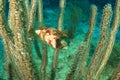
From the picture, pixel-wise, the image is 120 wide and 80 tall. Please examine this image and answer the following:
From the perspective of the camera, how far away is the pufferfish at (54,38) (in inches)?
Result: 91.0

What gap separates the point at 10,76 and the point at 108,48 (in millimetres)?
1343

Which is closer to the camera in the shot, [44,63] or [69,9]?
[44,63]

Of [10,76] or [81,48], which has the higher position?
[81,48]

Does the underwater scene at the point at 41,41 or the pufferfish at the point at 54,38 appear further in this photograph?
the pufferfish at the point at 54,38

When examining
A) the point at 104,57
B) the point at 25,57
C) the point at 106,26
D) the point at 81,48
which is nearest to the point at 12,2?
the point at 25,57

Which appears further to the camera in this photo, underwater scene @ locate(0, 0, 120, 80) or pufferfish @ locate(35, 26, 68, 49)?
pufferfish @ locate(35, 26, 68, 49)

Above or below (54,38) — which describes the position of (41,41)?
below

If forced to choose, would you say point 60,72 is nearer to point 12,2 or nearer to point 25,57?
point 25,57

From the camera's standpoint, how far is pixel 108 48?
322cm

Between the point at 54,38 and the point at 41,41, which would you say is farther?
the point at 41,41

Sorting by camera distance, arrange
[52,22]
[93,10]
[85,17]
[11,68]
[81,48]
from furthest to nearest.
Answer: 1. [85,17]
2. [52,22]
3. [93,10]
4. [11,68]
5. [81,48]

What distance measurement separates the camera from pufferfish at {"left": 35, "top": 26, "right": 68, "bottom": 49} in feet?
7.59

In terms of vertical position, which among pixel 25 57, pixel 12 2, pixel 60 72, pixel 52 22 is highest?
pixel 12 2

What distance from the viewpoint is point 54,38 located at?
2.31 metres
